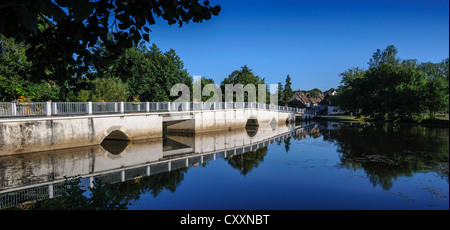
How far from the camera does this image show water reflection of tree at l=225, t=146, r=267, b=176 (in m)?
15.4

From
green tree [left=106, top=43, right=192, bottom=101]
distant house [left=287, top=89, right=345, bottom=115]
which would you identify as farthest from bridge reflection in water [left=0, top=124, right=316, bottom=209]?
distant house [left=287, top=89, right=345, bottom=115]

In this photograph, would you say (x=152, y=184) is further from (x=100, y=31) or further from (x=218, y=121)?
(x=218, y=121)

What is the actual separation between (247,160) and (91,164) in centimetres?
918

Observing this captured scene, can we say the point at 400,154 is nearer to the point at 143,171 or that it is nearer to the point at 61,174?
the point at 143,171

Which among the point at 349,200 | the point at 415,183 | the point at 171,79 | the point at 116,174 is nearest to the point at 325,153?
the point at 415,183

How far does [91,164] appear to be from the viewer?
15.7 metres

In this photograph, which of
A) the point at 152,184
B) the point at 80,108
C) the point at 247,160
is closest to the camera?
the point at 152,184

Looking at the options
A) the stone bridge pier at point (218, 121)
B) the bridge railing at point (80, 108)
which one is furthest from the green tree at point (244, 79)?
the bridge railing at point (80, 108)

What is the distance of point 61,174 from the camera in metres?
13.5

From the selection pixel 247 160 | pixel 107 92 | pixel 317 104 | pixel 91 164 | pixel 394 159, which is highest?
pixel 107 92

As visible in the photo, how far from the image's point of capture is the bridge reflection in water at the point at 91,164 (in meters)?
11.1

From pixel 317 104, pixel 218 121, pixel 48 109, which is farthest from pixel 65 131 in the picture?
pixel 317 104

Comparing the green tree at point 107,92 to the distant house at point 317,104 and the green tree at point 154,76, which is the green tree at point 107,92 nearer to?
the green tree at point 154,76
